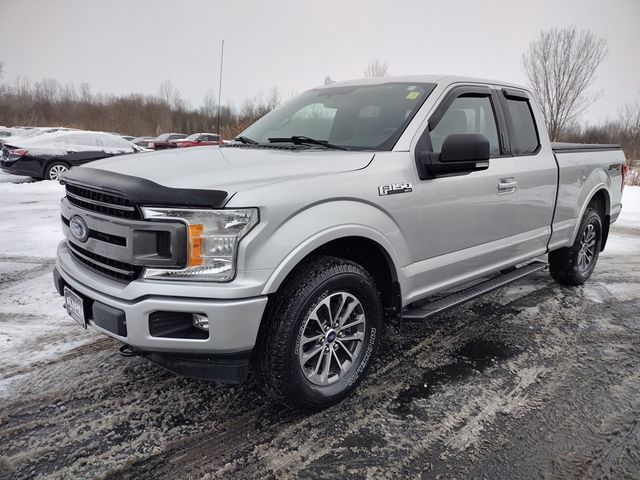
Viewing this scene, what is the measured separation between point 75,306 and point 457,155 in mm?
2395

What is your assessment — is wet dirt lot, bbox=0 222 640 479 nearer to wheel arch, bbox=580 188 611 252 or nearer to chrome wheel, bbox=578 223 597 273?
chrome wheel, bbox=578 223 597 273

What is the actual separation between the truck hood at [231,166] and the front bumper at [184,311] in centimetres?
53

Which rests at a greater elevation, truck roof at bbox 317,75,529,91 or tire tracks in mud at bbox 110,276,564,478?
truck roof at bbox 317,75,529,91

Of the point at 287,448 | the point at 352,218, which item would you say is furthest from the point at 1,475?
the point at 352,218

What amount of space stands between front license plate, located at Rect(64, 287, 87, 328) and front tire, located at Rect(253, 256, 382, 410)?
3.19 feet

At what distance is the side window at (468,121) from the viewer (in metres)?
3.33

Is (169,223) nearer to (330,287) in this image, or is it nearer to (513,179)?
(330,287)

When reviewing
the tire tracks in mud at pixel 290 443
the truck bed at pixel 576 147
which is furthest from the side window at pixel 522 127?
the tire tracks in mud at pixel 290 443

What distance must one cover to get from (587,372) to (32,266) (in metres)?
5.63

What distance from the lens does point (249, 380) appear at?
3125 millimetres

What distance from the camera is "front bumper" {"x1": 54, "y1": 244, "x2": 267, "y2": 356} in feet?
7.23

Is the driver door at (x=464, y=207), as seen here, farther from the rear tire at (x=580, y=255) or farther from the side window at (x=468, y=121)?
the rear tire at (x=580, y=255)

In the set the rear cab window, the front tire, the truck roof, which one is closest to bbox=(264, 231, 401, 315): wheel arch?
the front tire

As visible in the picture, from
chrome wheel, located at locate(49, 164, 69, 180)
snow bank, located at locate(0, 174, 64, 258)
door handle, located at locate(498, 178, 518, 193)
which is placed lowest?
snow bank, located at locate(0, 174, 64, 258)
